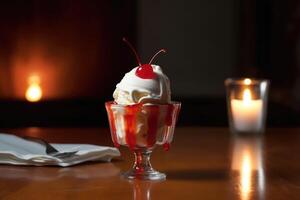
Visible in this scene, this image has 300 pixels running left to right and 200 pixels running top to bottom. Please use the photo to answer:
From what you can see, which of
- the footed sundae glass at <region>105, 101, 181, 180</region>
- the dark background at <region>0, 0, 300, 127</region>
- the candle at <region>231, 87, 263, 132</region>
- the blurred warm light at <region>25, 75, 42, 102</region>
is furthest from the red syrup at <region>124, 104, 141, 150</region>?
the blurred warm light at <region>25, 75, 42, 102</region>

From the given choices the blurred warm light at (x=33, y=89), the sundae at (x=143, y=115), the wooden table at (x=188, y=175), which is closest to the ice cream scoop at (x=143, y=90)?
Answer: the sundae at (x=143, y=115)

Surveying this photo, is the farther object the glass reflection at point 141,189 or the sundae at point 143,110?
the sundae at point 143,110

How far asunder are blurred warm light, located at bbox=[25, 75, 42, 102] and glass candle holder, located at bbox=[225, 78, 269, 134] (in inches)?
Result: 77.8

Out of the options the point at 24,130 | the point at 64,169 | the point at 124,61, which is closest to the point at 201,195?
the point at 64,169

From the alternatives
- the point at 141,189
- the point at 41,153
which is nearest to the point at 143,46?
the point at 41,153

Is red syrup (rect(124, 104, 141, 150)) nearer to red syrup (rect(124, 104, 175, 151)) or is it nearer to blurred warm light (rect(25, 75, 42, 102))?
red syrup (rect(124, 104, 175, 151))

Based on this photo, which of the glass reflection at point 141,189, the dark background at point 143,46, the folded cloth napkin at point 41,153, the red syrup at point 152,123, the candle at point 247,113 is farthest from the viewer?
the dark background at point 143,46

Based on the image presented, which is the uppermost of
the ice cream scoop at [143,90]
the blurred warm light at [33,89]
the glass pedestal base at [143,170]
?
the ice cream scoop at [143,90]

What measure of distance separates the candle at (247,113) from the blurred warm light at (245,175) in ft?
0.98

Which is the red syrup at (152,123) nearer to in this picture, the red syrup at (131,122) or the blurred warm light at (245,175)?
the red syrup at (131,122)

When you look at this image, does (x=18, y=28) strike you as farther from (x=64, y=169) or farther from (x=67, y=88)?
(x=64, y=169)

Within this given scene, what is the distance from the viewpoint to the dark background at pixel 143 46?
356 centimetres

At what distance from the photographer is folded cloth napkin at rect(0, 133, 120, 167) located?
124 cm

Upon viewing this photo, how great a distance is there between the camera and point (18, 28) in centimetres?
357
